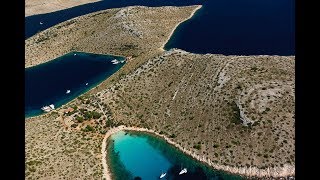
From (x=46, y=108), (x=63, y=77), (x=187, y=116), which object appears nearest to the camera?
(x=187, y=116)

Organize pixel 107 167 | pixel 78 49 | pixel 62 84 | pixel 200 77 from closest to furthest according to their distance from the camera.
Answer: pixel 107 167 < pixel 200 77 < pixel 62 84 < pixel 78 49

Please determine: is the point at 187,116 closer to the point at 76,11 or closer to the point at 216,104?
the point at 216,104

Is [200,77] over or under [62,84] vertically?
over

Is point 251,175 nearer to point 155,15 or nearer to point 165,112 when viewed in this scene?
point 165,112

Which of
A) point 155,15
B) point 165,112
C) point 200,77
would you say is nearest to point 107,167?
point 165,112

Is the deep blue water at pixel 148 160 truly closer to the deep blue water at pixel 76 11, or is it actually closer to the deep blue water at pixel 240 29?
the deep blue water at pixel 240 29

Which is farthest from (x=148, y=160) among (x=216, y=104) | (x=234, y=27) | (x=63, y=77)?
(x=234, y=27)

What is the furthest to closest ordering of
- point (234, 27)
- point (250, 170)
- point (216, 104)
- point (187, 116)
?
point (234, 27) → point (187, 116) → point (216, 104) → point (250, 170)
